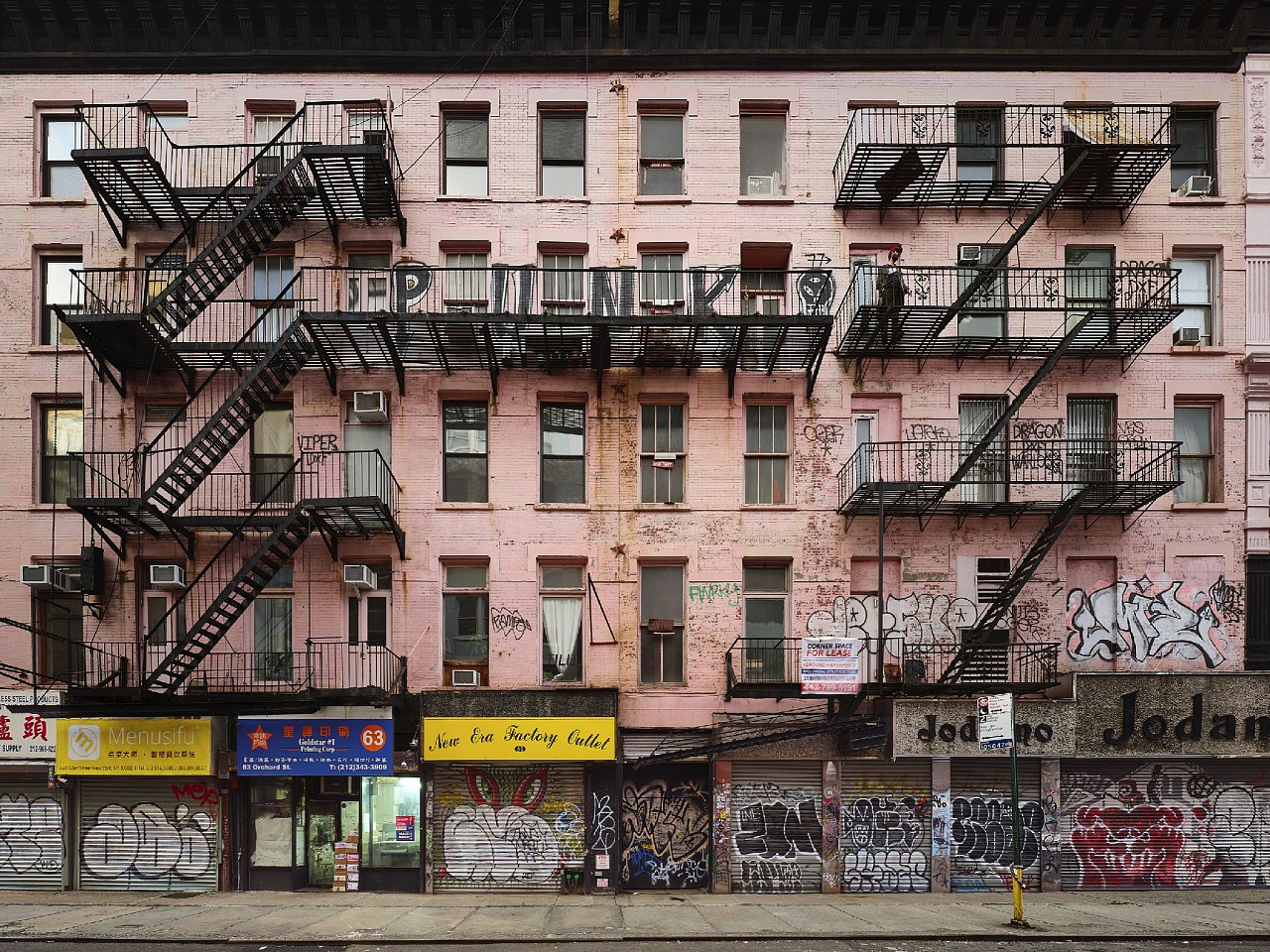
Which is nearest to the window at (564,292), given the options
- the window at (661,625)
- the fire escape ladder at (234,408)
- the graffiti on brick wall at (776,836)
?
the fire escape ladder at (234,408)

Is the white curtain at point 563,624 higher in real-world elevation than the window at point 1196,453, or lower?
lower

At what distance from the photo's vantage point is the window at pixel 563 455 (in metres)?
20.1

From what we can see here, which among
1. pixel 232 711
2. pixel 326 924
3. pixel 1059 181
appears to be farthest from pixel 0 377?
pixel 1059 181

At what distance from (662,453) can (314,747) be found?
867cm

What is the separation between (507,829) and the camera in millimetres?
18969

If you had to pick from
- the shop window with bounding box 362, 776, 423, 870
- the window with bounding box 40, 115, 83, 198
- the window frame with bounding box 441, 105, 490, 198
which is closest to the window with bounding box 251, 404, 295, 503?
the window frame with bounding box 441, 105, 490, 198

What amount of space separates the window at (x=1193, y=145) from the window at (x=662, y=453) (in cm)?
1154

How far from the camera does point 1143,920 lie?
53.4ft

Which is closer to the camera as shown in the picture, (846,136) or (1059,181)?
(1059,181)

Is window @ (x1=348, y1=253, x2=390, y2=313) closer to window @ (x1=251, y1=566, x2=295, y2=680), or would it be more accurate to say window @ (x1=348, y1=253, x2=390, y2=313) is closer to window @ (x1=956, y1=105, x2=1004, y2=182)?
window @ (x1=251, y1=566, x2=295, y2=680)

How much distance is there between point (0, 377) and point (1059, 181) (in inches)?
832

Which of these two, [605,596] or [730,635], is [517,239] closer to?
[605,596]

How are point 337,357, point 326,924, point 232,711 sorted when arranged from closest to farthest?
1. point 326,924
2. point 232,711
3. point 337,357

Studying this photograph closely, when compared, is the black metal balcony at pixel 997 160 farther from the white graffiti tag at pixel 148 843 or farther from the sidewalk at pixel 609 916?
the white graffiti tag at pixel 148 843
